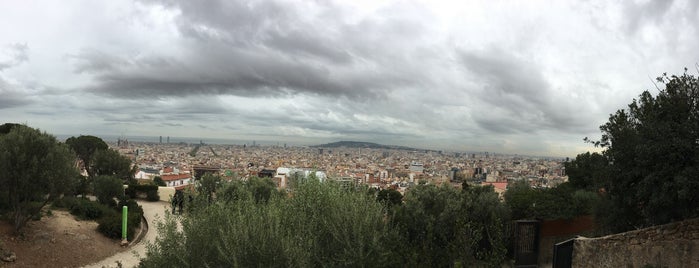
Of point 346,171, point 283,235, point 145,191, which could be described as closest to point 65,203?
point 145,191

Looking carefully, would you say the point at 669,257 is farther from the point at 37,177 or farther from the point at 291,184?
the point at 37,177

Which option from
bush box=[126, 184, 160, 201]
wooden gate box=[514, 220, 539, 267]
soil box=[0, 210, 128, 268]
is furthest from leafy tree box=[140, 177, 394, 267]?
bush box=[126, 184, 160, 201]

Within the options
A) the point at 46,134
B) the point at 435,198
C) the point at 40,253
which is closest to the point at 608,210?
the point at 435,198

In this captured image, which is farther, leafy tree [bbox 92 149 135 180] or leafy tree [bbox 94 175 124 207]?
leafy tree [bbox 92 149 135 180]

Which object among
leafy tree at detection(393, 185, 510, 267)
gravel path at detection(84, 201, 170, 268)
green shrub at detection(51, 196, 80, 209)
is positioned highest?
leafy tree at detection(393, 185, 510, 267)

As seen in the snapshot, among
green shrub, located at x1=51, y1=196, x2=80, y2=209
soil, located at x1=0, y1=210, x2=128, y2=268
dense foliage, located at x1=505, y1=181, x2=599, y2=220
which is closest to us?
soil, located at x1=0, y1=210, x2=128, y2=268

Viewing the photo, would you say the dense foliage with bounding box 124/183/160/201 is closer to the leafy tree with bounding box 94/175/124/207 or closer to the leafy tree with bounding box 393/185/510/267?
the leafy tree with bounding box 94/175/124/207
